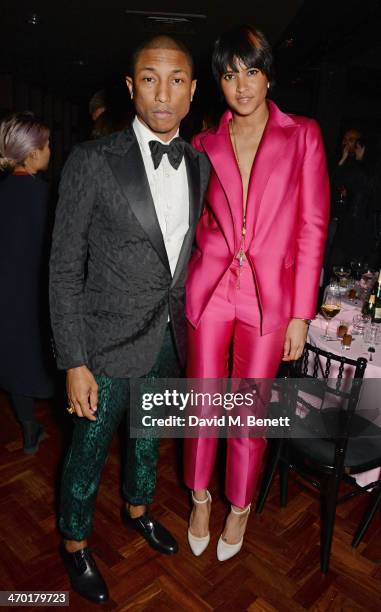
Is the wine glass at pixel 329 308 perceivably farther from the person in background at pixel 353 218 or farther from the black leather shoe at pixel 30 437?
the person in background at pixel 353 218

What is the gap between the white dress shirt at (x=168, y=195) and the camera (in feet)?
4.60

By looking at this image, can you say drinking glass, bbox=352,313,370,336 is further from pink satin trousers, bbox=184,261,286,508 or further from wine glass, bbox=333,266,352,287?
pink satin trousers, bbox=184,261,286,508

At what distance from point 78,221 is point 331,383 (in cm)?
146

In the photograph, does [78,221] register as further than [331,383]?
No

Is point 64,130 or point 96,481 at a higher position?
point 64,130

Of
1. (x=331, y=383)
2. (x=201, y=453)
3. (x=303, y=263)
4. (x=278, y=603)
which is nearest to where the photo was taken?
(x=303, y=263)

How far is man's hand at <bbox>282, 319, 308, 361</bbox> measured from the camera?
1613 millimetres

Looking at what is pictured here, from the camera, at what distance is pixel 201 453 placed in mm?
1792

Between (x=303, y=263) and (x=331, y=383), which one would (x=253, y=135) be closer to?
(x=303, y=263)

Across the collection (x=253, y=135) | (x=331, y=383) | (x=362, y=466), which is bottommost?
(x=362, y=466)

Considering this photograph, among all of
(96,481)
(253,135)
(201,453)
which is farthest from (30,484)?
(253,135)

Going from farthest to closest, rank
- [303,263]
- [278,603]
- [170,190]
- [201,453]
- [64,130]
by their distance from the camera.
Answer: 1. [64,130]
2. [201,453]
3. [278,603]
4. [303,263]
5. [170,190]

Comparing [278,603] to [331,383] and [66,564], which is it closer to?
[66,564]

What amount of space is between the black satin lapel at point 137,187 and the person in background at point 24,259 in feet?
2.98
